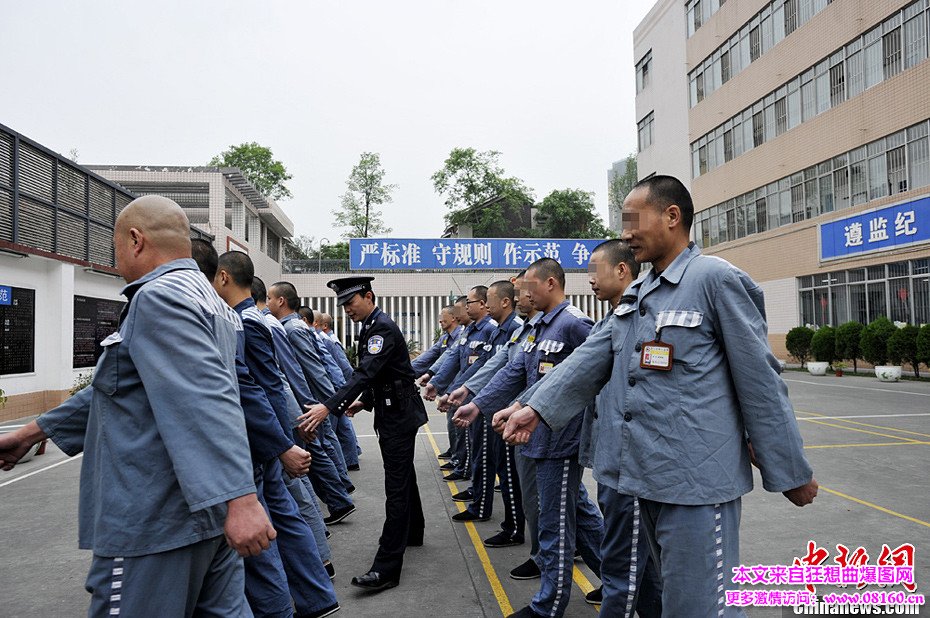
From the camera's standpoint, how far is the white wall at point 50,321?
1295cm

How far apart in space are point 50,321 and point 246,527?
46.7ft

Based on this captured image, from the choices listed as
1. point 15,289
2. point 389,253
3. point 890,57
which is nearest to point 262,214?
point 389,253

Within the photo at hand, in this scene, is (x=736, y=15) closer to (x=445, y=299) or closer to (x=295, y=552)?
(x=445, y=299)

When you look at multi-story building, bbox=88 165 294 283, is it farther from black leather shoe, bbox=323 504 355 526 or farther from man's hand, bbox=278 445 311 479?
man's hand, bbox=278 445 311 479

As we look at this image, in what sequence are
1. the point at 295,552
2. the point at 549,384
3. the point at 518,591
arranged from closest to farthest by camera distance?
the point at 549,384, the point at 295,552, the point at 518,591

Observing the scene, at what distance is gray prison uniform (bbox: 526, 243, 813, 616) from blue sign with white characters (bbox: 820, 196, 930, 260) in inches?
818

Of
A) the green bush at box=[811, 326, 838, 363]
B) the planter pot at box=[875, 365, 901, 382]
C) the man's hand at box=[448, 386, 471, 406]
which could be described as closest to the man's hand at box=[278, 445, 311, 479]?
the man's hand at box=[448, 386, 471, 406]

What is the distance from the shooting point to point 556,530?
12.5 feet

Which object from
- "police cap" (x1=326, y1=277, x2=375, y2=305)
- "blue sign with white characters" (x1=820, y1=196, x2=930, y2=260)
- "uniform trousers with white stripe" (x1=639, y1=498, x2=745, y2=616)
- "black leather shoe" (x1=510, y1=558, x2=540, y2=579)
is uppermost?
"blue sign with white characters" (x1=820, y1=196, x2=930, y2=260)

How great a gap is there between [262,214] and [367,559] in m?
30.6

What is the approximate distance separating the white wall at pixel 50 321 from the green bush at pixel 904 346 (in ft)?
70.0

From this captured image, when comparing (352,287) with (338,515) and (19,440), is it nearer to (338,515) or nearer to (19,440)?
(338,515)

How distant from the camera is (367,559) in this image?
5074 millimetres

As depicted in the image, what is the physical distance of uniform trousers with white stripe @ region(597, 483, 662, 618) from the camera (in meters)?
3.15
